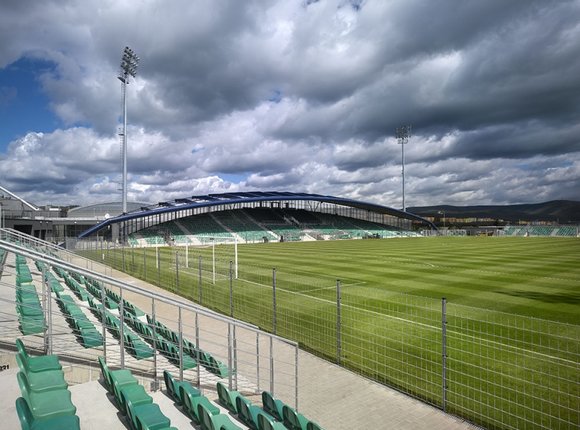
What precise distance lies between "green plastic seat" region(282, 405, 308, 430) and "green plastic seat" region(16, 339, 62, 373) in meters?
3.62

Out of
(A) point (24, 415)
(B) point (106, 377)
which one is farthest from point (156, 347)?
(A) point (24, 415)

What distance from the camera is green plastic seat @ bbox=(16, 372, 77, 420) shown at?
4531 millimetres

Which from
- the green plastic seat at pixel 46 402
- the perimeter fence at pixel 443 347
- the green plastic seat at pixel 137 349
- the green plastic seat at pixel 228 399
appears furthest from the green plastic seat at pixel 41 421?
the perimeter fence at pixel 443 347

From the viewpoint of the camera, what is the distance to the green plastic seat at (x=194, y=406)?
5416mm

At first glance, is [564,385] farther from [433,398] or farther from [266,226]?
[266,226]

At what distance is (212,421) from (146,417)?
99cm

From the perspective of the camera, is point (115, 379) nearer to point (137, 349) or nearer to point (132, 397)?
point (132, 397)

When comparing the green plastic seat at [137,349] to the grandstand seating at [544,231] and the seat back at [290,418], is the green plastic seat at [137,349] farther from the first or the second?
the grandstand seating at [544,231]

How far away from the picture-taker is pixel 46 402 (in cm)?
481

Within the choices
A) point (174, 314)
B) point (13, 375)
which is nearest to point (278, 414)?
point (13, 375)

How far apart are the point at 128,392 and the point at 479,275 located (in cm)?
2054

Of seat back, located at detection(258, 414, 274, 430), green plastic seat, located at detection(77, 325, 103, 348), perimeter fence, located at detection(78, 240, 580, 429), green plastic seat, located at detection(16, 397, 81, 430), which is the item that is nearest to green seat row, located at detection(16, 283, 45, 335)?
green plastic seat, located at detection(77, 325, 103, 348)

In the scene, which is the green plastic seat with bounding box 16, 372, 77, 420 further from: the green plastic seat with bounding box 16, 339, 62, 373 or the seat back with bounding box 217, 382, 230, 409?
the seat back with bounding box 217, 382, 230, 409

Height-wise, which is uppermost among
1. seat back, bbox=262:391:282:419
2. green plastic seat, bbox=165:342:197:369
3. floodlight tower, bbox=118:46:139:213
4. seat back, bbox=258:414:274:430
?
floodlight tower, bbox=118:46:139:213
